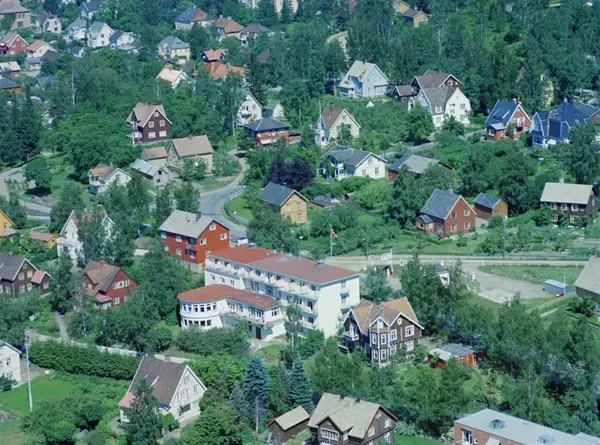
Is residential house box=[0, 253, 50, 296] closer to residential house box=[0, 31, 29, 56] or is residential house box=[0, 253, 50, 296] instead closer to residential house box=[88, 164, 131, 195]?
residential house box=[88, 164, 131, 195]

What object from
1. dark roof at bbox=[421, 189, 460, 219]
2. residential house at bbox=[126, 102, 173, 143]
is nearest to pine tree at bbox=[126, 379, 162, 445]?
dark roof at bbox=[421, 189, 460, 219]

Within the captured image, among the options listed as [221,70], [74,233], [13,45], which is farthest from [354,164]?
[13,45]

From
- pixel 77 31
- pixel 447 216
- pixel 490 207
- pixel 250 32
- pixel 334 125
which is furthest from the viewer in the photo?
pixel 77 31

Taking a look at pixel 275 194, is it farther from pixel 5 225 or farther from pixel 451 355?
pixel 451 355

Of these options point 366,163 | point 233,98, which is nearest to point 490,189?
point 366,163

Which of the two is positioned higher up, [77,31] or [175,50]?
[175,50]

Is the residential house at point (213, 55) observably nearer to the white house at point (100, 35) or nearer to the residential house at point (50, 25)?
the white house at point (100, 35)

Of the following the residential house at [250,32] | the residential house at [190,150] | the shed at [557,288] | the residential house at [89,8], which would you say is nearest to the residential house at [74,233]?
the residential house at [190,150]
